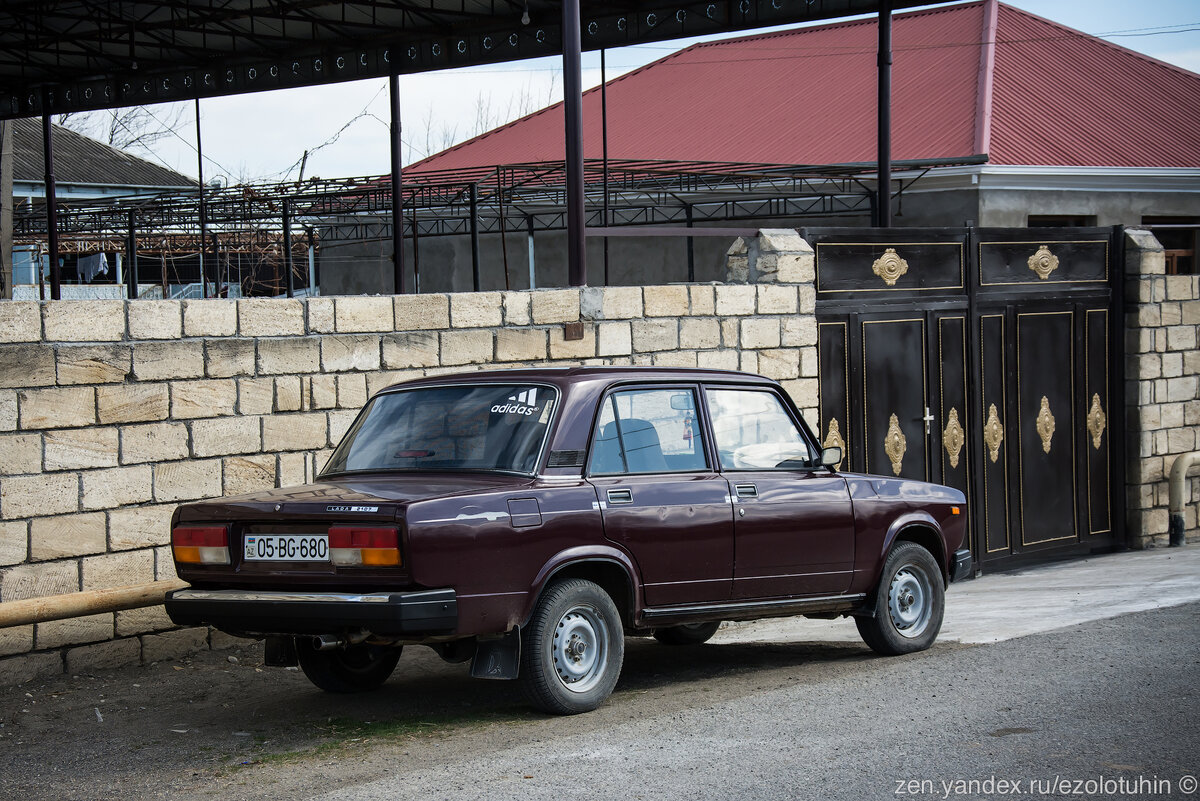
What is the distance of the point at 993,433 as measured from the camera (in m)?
12.6

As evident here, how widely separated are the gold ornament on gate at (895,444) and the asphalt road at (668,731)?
4131 mm

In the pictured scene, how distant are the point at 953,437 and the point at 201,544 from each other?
833 cm

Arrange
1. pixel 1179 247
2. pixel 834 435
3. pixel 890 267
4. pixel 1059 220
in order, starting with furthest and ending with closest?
1. pixel 1179 247
2. pixel 1059 220
3. pixel 890 267
4. pixel 834 435

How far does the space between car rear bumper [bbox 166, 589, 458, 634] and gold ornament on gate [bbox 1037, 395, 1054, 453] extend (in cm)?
931

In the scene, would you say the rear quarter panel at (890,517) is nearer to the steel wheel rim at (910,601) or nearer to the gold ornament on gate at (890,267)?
the steel wheel rim at (910,601)

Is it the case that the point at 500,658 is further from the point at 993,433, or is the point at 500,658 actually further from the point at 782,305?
the point at 993,433

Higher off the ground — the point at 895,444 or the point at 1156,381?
the point at 1156,381

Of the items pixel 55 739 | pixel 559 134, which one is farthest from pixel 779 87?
pixel 55 739

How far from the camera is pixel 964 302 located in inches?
484

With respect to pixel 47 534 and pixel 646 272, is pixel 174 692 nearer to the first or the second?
pixel 47 534

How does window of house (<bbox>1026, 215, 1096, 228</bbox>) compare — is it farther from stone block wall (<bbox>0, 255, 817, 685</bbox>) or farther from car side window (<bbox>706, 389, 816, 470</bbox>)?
car side window (<bbox>706, 389, 816, 470</bbox>)

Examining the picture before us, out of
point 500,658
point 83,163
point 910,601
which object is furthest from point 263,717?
point 83,163

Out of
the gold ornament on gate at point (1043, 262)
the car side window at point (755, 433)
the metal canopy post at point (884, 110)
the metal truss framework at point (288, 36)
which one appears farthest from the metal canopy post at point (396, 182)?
the car side window at point (755, 433)

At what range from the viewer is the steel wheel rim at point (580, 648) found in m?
5.87
